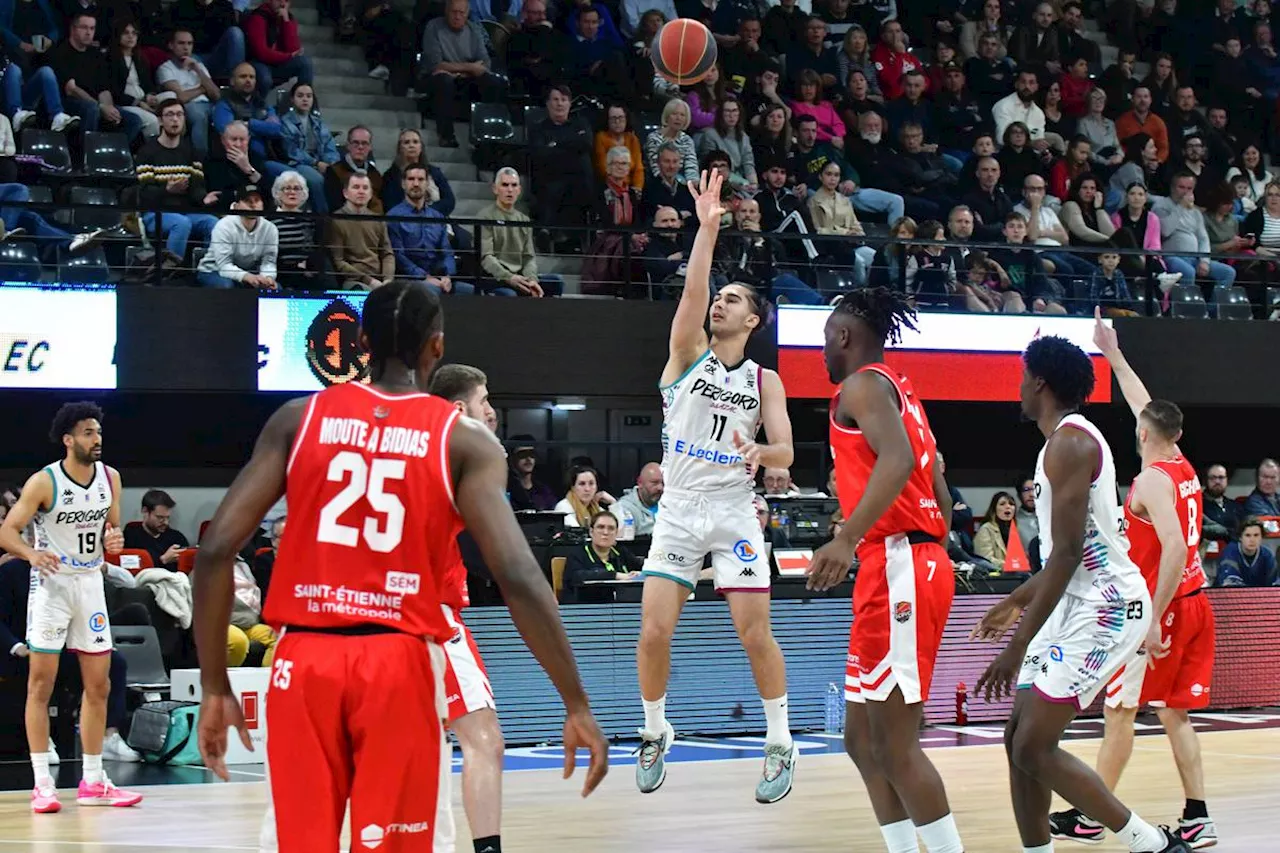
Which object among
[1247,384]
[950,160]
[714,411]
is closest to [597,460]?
[950,160]

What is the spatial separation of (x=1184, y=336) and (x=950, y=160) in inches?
132

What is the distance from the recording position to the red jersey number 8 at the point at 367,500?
3.87m

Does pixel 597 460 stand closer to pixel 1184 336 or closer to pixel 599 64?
pixel 599 64

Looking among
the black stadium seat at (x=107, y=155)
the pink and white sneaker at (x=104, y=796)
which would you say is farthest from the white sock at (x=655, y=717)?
the black stadium seat at (x=107, y=155)

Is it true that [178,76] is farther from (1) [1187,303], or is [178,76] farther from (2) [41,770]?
(1) [1187,303]

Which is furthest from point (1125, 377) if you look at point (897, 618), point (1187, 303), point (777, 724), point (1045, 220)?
point (1045, 220)

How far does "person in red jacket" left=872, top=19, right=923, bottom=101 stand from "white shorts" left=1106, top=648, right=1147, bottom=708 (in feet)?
42.7

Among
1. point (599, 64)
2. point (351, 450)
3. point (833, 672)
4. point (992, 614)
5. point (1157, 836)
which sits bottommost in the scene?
point (833, 672)

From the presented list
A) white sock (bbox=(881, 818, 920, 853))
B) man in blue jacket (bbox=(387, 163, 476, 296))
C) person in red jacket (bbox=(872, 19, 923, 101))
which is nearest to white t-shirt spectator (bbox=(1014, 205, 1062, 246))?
person in red jacket (bbox=(872, 19, 923, 101))

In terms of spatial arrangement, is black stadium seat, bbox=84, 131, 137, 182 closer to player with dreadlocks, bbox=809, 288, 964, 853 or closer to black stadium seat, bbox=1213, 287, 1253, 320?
player with dreadlocks, bbox=809, 288, 964, 853

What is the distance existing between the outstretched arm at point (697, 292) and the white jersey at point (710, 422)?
62mm

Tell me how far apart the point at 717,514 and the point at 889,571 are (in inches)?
A: 86.3

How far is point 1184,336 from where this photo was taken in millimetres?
18031

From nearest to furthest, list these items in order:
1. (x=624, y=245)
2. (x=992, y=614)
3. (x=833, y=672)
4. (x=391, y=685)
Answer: (x=391, y=685), (x=992, y=614), (x=833, y=672), (x=624, y=245)
